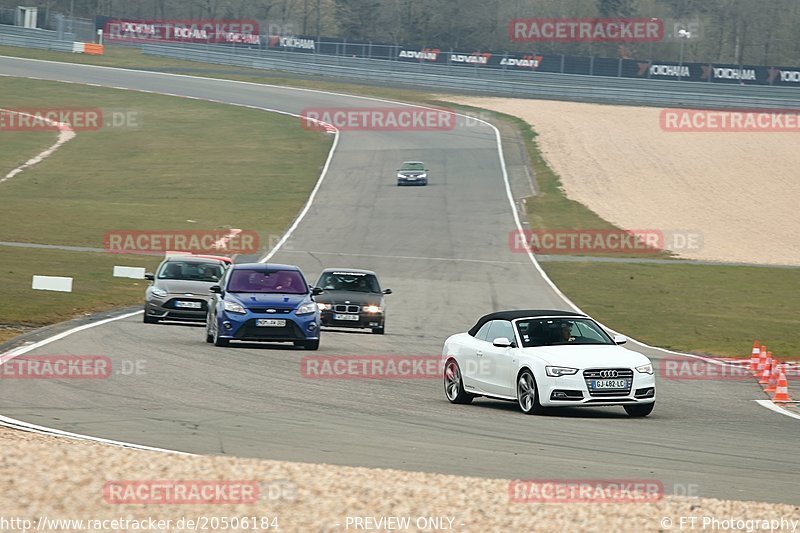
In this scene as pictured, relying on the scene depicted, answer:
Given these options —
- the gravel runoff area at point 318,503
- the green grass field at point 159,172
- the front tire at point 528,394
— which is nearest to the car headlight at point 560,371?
the front tire at point 528,394

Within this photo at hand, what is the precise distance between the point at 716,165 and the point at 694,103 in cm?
1614

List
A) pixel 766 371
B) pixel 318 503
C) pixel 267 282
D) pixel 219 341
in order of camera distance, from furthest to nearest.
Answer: pixel 267 282 < pixel 219 341 < pixel 766 371 < pixel 318 503

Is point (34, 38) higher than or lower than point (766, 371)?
higher

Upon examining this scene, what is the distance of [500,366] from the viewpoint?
16.1 meters

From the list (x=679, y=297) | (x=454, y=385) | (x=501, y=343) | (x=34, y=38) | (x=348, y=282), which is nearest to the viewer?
(x=501, y=343)

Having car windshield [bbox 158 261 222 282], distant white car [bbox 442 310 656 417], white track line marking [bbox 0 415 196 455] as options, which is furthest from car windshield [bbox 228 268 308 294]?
white track line marking [bbox 0 415 196 455]

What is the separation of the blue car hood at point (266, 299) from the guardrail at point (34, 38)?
257 ft

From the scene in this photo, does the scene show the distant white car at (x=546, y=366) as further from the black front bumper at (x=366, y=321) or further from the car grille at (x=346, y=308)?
the car grille at (x=346, y=308)

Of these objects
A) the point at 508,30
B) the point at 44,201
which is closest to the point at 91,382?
the point at 44,201

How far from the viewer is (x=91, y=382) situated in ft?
52.4

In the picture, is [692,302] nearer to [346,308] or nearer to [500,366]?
[346,308]

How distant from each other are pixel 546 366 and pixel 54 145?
56168 mm

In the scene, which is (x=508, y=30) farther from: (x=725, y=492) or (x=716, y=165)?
(x=725, y=492)

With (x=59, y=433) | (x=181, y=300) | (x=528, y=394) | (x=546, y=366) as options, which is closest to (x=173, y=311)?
(x=181, y=300)
